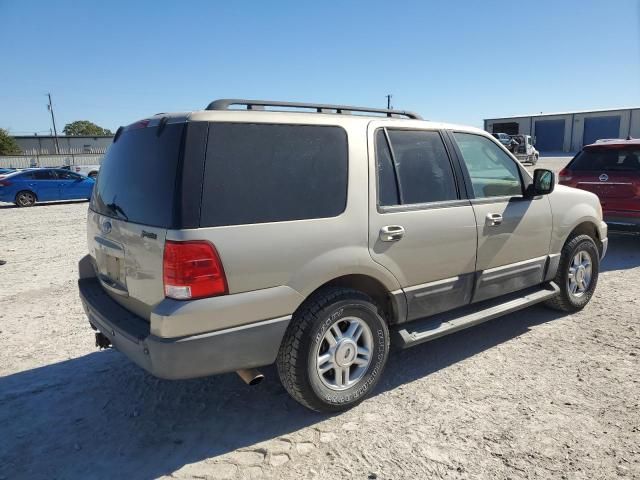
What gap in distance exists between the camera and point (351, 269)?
2994 millimetres

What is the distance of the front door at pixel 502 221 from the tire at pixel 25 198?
16377 mm

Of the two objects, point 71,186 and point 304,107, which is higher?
point 304,107

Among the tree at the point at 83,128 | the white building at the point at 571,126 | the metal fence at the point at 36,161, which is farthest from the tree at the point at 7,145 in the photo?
the white building at the point at 571,126

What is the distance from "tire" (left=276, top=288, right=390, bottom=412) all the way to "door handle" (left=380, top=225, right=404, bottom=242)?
0.41 meters

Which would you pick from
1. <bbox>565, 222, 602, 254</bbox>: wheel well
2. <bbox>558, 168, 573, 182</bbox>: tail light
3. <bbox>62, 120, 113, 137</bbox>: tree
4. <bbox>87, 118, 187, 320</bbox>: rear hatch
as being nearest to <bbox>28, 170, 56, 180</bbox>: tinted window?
<bbox>87, 118, 187, 320</bbox>: rear hatch

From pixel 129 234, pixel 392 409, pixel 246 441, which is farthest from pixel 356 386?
pixel 129 234

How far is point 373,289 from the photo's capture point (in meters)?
3.29

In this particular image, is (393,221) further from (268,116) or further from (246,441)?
(246,441)

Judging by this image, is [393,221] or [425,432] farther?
[393,221]

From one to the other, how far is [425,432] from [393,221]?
1347 millimetres


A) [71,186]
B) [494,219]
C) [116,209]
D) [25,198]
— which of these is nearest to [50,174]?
[71,186]

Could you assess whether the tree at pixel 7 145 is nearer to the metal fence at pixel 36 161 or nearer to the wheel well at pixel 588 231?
the metal fence at pixel 36 161

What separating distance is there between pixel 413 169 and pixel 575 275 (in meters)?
2.48

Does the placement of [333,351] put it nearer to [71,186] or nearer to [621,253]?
[621,253]
